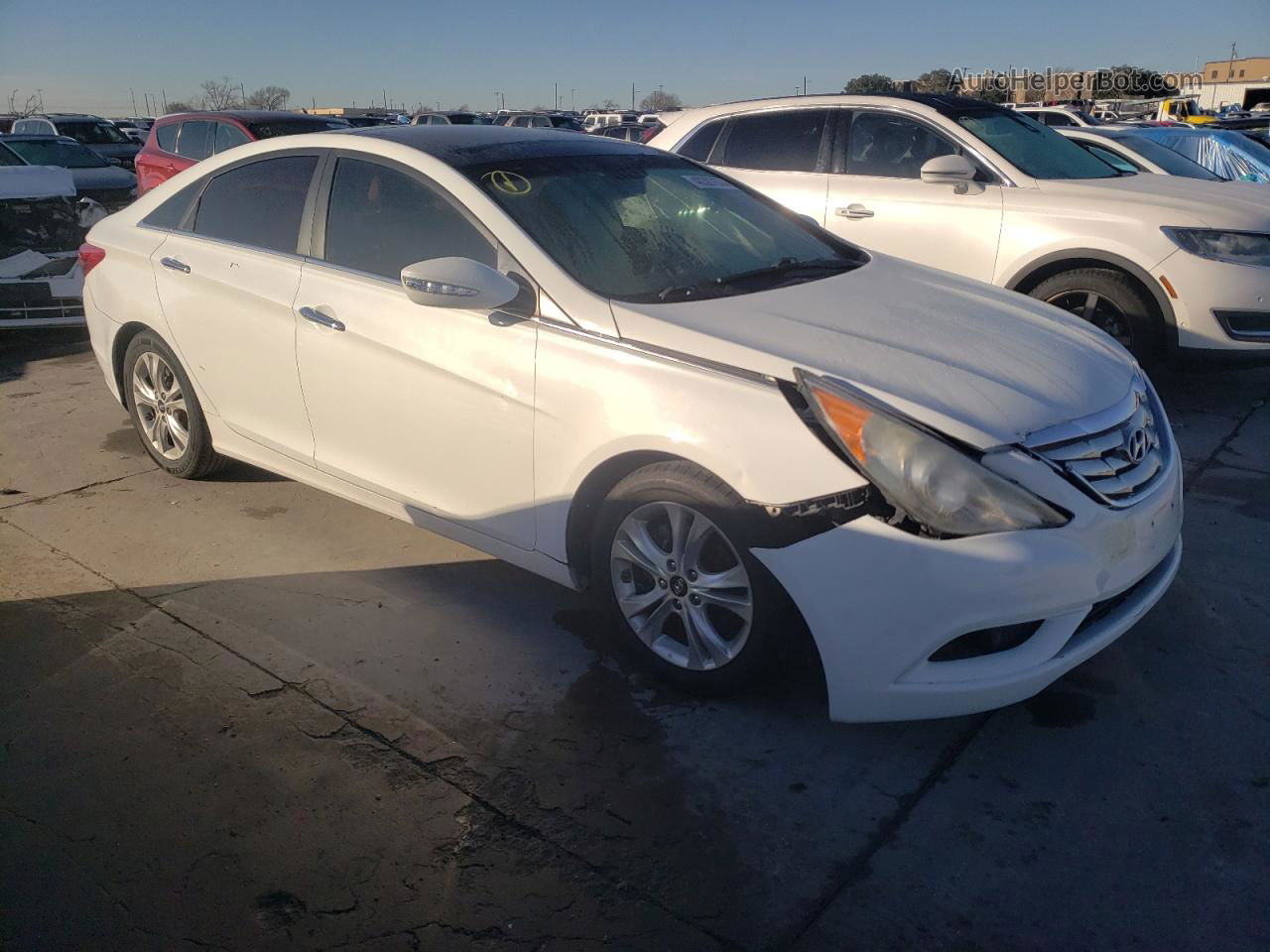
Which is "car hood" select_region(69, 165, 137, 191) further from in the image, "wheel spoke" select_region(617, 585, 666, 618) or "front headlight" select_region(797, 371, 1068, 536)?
"front headlight" select_region(797, 371, 1068, 536)

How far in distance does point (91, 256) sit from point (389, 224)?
214cm

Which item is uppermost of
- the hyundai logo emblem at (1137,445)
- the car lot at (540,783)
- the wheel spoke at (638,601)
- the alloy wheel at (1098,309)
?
the hyundai logo emblem at (1137,445)

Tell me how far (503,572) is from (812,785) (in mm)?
1715

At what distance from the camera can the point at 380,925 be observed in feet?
7.72

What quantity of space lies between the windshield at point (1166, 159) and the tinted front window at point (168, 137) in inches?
391

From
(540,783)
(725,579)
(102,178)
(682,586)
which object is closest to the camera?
(540,783)

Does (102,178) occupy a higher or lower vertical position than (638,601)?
higher

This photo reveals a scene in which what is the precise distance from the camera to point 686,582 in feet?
10.1

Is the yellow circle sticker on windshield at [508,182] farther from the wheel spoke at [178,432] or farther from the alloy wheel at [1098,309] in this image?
the alloy wheel at [1098,309]

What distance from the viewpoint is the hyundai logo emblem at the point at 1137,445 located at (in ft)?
9.74

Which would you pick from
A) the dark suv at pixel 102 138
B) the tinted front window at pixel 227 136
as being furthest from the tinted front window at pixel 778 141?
the dark suv at pixel 102 138

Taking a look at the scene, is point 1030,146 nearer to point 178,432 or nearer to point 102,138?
point 178,432

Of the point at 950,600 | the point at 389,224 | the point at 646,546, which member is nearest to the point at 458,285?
the point at 389,224

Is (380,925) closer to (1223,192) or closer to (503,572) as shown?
(503,572)
